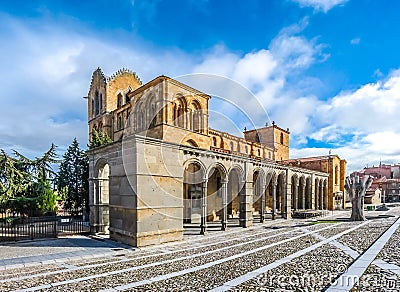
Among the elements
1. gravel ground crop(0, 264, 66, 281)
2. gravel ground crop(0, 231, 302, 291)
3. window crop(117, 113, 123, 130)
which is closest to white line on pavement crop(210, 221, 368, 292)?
gravel ground crop(0, 231, 302, 291)

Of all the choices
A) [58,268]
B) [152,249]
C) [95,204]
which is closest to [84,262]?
[58,268]

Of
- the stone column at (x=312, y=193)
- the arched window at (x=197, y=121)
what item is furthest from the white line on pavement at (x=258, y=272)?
the stone column at (x=312, y=193)

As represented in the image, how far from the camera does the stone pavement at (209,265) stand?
664 cm

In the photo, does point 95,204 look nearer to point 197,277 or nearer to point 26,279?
point 26,279

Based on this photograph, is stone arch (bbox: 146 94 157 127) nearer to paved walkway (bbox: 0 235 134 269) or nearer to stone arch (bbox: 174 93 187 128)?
stone arch (bbox: 174 93 187 128)

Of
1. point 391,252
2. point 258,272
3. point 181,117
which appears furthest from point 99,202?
point 391,252

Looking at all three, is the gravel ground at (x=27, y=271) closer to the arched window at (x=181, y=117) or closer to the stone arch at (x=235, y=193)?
the stone arch at (x=235, y=193)

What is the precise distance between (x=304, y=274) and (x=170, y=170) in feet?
24.4

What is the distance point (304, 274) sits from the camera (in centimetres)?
728

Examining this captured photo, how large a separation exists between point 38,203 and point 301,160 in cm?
3078

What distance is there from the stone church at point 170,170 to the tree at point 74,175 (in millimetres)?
4492

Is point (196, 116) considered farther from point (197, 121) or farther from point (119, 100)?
point (119, 100)

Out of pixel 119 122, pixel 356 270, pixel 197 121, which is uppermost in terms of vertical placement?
pixel 119 122

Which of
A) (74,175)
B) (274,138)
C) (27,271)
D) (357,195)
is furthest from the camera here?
(274,138)
